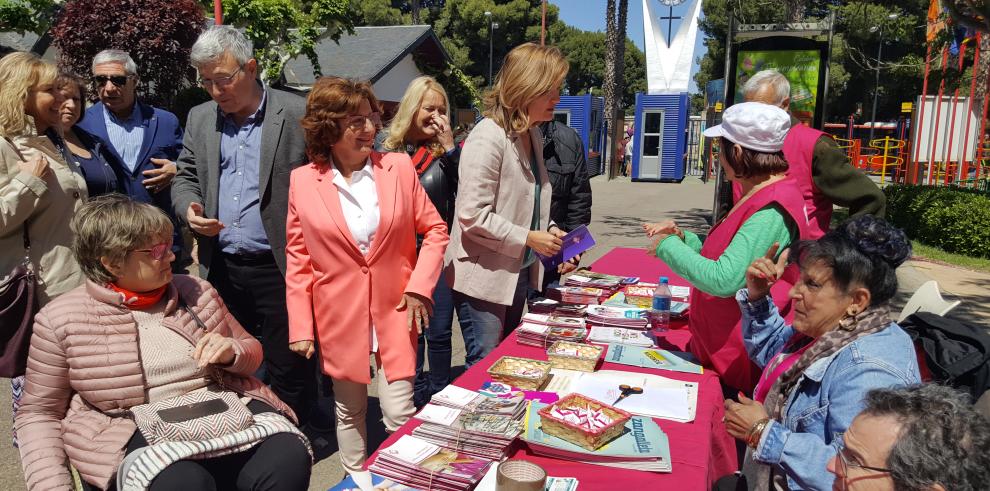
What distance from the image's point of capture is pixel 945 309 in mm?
2432

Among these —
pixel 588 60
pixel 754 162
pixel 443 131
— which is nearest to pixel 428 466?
pixel 754 162

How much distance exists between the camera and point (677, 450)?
1.92 metres

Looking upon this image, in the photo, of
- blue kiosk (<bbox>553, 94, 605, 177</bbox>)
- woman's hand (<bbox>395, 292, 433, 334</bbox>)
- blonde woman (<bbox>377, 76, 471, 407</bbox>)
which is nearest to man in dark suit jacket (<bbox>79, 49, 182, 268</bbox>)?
blonde woman (<bbox>377, 76, 471, 407</bbox>)

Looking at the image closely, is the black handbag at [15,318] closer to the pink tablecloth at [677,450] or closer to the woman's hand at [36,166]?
the woman's hand at [36,166]

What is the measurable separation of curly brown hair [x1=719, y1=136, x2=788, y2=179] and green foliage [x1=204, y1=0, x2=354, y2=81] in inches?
327

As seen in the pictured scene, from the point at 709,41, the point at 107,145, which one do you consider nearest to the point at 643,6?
the point at 709,41

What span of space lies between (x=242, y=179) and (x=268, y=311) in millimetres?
661

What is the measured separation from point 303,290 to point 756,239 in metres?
1.76

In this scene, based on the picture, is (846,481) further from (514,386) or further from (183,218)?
(183,218)

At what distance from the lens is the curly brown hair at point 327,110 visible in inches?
102

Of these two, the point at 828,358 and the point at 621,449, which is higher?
the point at 828,358

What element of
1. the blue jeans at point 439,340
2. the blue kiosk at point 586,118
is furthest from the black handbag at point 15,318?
the blue kiosk at point 586,118

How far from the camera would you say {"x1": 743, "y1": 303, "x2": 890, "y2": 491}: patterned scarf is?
1883mm

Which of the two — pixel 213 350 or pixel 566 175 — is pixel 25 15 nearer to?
pixel 566 175
